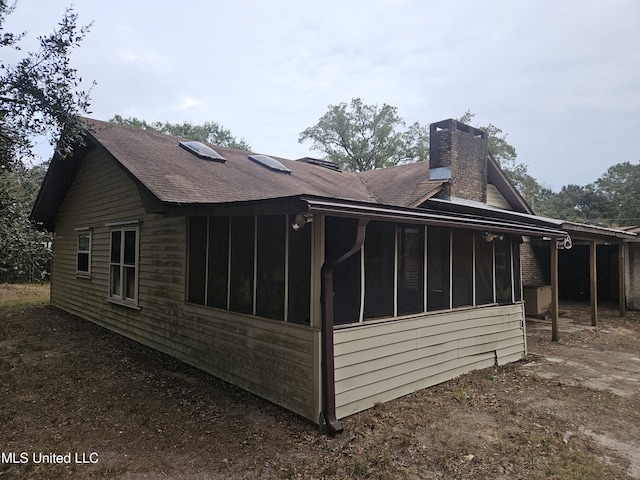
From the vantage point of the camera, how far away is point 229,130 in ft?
111

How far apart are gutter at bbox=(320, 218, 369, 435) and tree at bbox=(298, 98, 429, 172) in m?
24.8

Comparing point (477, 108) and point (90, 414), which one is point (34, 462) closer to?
point (90, 414)

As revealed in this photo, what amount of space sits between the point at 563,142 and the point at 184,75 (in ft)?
96.3

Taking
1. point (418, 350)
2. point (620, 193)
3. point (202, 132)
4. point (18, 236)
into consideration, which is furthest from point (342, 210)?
point (620, 193)

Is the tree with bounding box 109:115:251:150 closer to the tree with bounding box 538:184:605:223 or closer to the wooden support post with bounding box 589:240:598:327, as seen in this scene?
the tree with bounding box 538:184:605:223

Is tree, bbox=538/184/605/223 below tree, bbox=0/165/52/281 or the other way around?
the other way around

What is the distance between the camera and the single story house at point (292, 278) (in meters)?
4.02

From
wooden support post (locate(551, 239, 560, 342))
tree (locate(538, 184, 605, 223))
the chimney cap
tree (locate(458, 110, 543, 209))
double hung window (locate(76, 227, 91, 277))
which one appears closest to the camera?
wooden support post (locate(551, 239, 560, 342))

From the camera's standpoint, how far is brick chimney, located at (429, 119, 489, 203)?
34.4 feet

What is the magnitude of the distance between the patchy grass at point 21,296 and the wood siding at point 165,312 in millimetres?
1093

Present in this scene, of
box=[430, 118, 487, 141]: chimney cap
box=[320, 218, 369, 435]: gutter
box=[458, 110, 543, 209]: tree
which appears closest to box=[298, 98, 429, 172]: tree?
box=[458, 110, 543, 209]: tree

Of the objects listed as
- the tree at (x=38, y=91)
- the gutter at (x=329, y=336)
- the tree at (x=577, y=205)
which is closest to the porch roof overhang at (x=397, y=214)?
the gutter at (x=329, y=336)

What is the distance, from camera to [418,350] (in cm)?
504

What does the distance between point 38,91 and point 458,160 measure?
30.8 feet
